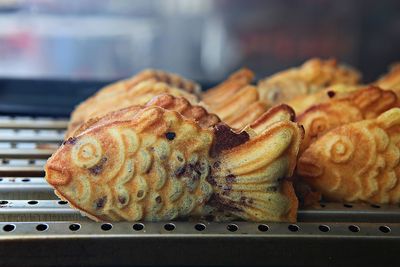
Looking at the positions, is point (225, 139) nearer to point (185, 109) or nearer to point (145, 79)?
point (185, 109)

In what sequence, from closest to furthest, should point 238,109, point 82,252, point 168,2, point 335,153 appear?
point 82,252, point 335,153, point 238,109, point 168,2

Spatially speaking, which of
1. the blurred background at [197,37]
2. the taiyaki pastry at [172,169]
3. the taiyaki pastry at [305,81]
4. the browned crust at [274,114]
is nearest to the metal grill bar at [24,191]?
the taiyaki pastry at [172,169]

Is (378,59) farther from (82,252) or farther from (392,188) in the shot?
(82,252)

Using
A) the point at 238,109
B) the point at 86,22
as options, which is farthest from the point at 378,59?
the point at 238,109

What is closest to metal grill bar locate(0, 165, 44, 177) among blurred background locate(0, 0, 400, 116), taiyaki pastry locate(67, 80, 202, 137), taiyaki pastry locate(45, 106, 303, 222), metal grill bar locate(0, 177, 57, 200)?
metal grill bar locate(0, 177, 57, 200)

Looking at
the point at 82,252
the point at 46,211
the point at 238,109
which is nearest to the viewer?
the point at 82,252

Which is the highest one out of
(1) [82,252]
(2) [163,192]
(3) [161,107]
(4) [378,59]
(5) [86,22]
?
(5) [86,22]

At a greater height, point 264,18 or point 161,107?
point 264,18

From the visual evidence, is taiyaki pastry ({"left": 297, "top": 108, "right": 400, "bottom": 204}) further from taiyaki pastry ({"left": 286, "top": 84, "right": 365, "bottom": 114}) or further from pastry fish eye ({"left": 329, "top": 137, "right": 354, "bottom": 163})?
taiyaki pastry ({"left": 286, "top": 84, "right": 365, "bottom": 114})
